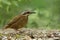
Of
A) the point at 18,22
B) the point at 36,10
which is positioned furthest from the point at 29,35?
the point at 36,10

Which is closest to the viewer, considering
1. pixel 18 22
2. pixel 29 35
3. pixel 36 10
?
pixel 29 35

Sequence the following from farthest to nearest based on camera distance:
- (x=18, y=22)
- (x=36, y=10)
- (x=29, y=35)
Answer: (x=36, y=10), (x=18, y=22), (x=29, y=35)

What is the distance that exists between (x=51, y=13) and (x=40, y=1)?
1393 millimetres

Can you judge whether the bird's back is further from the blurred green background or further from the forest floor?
the blurred green background

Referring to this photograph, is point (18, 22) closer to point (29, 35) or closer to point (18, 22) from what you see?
point (18, 22)

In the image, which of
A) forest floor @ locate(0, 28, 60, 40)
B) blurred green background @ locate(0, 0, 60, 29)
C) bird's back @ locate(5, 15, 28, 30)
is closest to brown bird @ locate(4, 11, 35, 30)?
bird's back @ locate(5, 15, 28, 30)

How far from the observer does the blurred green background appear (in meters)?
10.2

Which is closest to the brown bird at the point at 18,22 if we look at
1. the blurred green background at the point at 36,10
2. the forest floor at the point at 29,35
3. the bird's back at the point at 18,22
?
the bird's back at the point at 18,22

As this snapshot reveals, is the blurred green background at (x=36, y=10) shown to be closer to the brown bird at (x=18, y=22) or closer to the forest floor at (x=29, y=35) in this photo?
the brown bird at (x=18, y=22)

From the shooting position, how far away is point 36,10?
11.5 m

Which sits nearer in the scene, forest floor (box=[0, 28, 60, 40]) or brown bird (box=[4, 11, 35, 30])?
forest floor (box=[0, 28, 60, 40])

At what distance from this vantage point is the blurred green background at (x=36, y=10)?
10.2 meters

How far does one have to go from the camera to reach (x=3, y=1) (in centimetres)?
982

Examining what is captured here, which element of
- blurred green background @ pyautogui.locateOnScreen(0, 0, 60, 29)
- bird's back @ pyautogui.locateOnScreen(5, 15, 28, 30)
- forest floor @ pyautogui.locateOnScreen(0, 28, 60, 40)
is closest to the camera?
forest floor @ pyautogui.locateOnScreen(0, 28, 60, 40)
